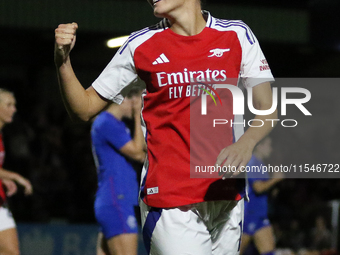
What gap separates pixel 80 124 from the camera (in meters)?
12.1

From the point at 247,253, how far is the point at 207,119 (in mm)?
6785

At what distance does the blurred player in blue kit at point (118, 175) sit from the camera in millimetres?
4359

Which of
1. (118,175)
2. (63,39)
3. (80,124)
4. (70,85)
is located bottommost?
(118,175)

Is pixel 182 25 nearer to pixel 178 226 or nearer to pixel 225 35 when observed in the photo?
pixel 225 35

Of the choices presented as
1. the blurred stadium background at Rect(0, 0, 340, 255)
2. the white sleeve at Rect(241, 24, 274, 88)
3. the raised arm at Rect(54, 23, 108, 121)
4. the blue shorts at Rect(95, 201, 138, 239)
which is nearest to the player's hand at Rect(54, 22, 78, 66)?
the raised arm at Rect(54, 23, 108, 121)

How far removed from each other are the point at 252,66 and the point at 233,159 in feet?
1.78

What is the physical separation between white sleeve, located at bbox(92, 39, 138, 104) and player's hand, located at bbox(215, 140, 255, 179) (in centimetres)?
65

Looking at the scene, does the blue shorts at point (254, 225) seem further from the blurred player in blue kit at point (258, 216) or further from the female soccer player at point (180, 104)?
the female soccer player at point (180, 104)

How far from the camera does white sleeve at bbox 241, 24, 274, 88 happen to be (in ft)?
7.89

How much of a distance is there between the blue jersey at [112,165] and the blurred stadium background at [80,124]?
401 centimetres

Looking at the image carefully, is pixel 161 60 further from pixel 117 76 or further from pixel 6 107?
pixel 6 107

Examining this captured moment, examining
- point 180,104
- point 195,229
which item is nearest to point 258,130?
point 180,104

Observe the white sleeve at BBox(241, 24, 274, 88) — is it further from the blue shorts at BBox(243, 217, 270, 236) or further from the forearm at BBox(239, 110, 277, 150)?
the blue shorts at BBox(243, 217, 270, 236)

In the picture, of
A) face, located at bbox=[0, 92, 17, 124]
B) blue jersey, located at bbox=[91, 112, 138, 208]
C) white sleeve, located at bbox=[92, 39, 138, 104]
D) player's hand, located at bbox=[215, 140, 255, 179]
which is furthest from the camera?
face, located at bbox=[0, 92, 17, 124]
